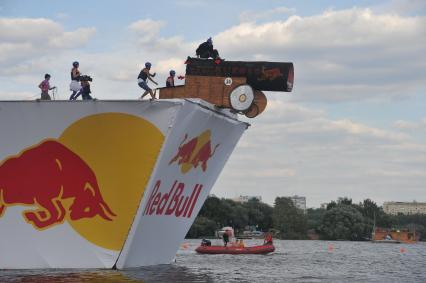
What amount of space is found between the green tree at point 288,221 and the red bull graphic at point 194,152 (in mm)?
109415

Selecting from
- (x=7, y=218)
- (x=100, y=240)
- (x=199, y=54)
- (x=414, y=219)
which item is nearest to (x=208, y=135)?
(x=199, y=54)

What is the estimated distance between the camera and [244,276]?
31.0 m

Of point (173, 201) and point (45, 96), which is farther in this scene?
point (173, 201)

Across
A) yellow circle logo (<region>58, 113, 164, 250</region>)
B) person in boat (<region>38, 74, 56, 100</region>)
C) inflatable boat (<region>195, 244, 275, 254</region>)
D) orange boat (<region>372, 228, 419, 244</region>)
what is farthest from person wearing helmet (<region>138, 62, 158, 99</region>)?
orange boat (<region>372, 228, 419, 244</region>)

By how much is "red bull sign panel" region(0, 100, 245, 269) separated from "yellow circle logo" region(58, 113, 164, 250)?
0.11 ft

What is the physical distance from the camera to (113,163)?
80.1ft

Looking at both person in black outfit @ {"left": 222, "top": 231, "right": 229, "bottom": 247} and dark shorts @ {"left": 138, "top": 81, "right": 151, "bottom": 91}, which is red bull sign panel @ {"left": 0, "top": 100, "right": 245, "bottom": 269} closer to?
dark shorts @ {"left": 138, "top": 81, "right": 151, "bottom": 91}

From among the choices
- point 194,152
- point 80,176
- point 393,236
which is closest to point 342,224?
point 393,236

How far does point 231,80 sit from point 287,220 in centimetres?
11346

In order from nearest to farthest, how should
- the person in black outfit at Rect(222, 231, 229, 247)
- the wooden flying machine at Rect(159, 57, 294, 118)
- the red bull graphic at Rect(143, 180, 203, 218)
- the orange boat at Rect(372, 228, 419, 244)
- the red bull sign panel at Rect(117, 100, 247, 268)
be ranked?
the red bull sign panel at Rect(117, 100, 247, 268) < the red bull graphic at Rect(143, 180, 203, 218) < the wooden flying machine at Rect(159, 57, 294, 118) < the person in black outfit at Rect(222, 231, 229, 247) < the orange boat at Rect(372, 228, 419, 244)

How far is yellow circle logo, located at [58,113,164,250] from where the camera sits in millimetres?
24125

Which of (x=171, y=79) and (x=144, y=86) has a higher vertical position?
(x=171, y=79)

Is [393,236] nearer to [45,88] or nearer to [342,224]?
[342,224]

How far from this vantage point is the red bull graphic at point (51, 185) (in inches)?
955
